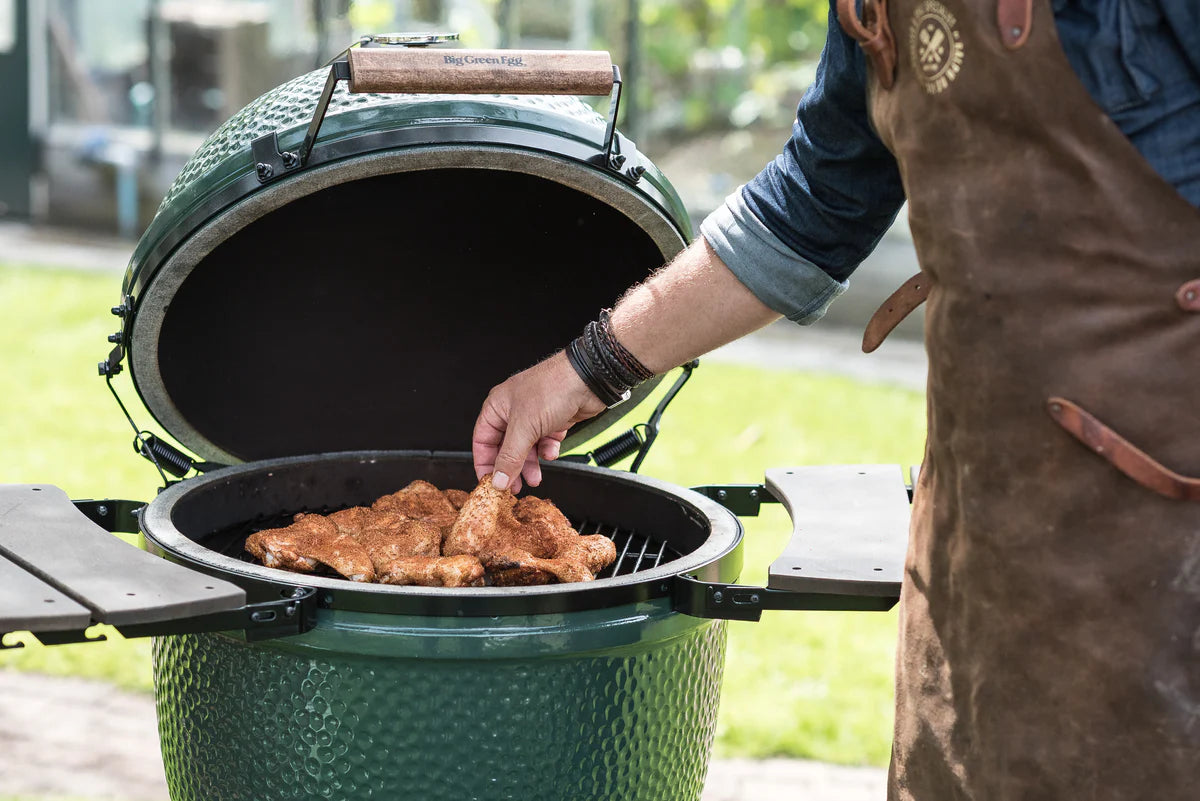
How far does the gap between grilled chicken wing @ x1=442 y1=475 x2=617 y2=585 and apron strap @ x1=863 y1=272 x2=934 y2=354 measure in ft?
1.79

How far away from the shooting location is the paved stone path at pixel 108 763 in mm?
3049

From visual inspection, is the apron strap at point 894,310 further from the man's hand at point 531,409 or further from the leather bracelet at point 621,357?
the man's hand at point 531,409

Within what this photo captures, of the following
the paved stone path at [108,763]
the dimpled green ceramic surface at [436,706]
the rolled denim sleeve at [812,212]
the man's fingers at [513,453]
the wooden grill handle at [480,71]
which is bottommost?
the paved stone path at [108,763]

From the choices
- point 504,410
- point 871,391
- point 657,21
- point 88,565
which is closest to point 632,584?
point 504,410

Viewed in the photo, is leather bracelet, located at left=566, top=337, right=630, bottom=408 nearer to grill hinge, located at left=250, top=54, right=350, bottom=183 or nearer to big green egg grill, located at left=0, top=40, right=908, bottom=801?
big green egg grill, located at left=0, top=40, right=908, bottom=801

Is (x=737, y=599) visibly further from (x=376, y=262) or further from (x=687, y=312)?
(x=376, y=262)

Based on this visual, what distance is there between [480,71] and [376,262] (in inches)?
22.9

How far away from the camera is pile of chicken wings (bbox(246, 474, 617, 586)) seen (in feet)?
6.44

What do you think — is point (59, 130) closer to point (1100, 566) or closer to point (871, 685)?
point (871, 685)

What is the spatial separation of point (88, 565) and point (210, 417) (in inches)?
28.8

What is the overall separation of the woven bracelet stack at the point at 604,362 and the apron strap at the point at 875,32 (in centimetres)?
61

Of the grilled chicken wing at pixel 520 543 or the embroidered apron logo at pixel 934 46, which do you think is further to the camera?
the grilled chicken wing at pixel 520 543

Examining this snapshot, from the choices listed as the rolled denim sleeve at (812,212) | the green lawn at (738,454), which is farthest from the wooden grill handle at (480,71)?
the green lawn at (738,454)

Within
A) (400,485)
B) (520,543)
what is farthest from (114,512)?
(520,543)
